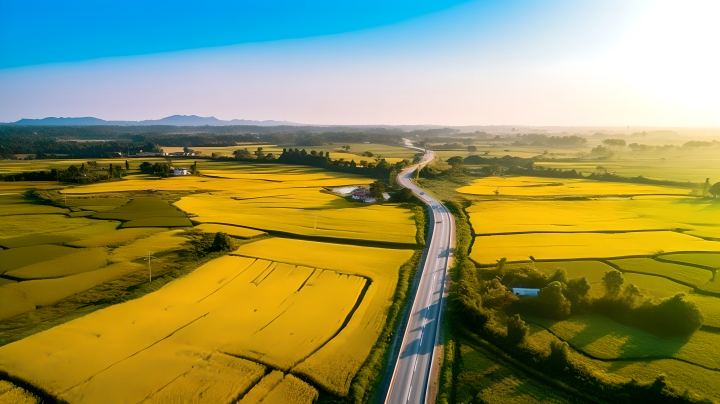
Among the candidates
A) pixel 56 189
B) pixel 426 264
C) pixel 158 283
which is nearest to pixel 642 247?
pixel 426 264

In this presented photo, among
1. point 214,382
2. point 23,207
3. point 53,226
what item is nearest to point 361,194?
point 53,226

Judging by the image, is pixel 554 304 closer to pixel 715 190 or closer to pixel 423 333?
pixel 423 333

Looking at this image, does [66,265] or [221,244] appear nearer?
[66,265]

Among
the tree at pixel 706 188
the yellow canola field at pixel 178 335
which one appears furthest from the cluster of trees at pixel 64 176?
the tree at pixel 706 188

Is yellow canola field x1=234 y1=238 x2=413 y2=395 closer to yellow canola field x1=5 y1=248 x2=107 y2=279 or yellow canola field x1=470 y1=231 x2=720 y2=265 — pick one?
yellow canola field x1=470 y1=231 x2=720 y2=265

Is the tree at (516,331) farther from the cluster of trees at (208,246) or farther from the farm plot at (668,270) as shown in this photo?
the cluster of trees at (208,246)

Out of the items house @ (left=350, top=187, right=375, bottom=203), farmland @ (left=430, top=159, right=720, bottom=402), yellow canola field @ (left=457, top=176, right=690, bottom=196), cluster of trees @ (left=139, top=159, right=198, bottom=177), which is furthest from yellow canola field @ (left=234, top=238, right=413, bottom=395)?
cluster of trees @ (left=139, top=159, right=198, bottom=177)
